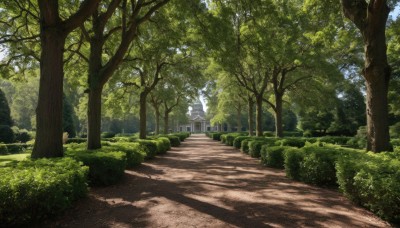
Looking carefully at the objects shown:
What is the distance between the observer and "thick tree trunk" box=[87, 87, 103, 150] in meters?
11.4

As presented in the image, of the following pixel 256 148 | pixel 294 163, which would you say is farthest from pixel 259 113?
pixel 294 163

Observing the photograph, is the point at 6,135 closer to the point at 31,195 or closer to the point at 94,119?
the point at 94,119

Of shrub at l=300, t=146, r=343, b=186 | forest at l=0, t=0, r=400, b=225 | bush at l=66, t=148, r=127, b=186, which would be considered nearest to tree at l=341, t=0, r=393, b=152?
forest at l=0, t=0, r=400, b=225

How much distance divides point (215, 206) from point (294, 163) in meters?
4.20

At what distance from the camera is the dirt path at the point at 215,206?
520cm

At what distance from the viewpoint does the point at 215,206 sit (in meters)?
6.20

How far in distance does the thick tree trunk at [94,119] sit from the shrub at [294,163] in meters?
6.91

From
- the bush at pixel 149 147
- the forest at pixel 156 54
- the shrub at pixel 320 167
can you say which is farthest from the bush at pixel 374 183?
the bush at pixel 149 147

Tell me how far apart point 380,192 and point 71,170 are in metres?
5.67

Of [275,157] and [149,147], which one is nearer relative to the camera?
[275,157]

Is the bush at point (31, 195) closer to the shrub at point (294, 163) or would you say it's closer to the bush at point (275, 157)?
the shrub at point (294, 163)

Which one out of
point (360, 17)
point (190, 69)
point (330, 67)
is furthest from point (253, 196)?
point (190, 69)

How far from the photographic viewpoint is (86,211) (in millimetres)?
5914

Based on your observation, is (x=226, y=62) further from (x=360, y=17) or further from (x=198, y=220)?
(x=198, y=220)
